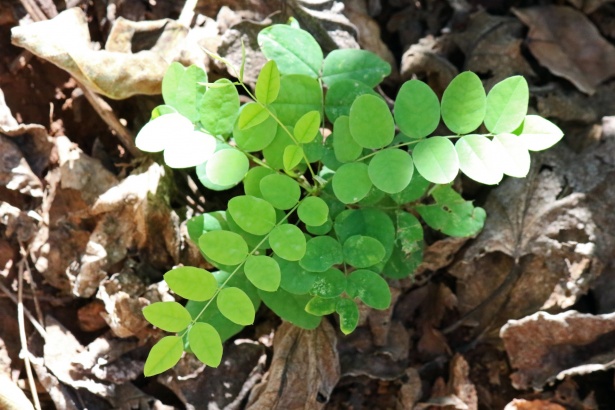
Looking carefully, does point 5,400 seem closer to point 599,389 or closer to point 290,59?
point 290,59

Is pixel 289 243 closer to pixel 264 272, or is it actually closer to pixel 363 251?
pixel 264 272

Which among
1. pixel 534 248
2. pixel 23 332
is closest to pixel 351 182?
pixel 534 248

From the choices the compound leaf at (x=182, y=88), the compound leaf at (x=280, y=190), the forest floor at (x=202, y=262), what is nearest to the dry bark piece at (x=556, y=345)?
the forest floor at (x=202, y=262)

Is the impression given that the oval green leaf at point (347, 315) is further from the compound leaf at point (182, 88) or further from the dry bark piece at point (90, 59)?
the dry bark piece at point (90, 59)

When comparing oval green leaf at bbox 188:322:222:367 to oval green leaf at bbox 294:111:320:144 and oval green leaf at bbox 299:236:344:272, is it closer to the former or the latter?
oval green leaf at bbox 299:236:344:272

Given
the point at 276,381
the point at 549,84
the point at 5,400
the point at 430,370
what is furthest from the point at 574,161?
the point at 5,400

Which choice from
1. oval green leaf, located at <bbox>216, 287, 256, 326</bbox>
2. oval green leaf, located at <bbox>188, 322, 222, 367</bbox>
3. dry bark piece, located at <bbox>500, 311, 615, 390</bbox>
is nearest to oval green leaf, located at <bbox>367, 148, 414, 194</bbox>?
oval green leaf, located at <bbox>216, 287, 256, 326</bbox>

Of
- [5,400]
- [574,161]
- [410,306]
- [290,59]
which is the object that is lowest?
[410,306]
